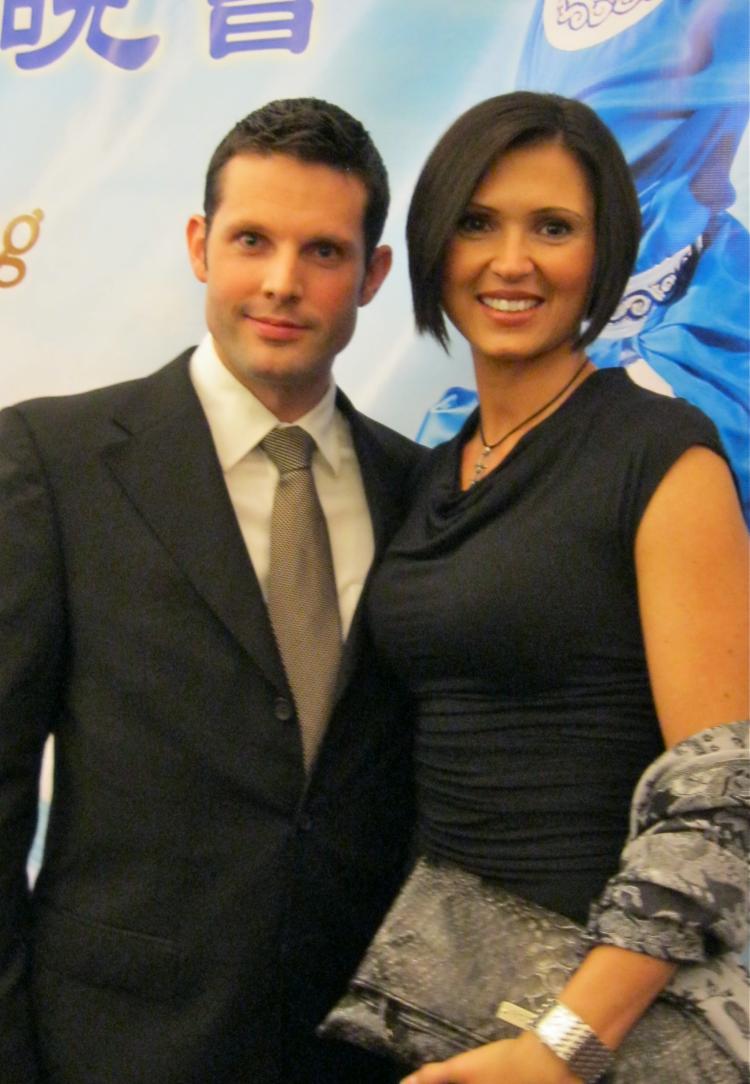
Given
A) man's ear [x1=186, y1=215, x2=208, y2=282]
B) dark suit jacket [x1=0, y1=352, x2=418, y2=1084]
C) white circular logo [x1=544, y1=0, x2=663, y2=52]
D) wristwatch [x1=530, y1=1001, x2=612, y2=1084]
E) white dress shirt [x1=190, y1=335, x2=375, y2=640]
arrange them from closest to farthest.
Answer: wristwatch [x1=530, y1=1001, x2=612, y2=1084] → dark suit jacket [x1=0, y1=352, x2=418, y2=1084] → white dress shirt [x1=190, y1=335, x2=375, y2=640] → man's ear [x1=186, y1=215, x2=208, y2=282] → white circular logo [x1=544, y1=0, x2=663, y2=52]

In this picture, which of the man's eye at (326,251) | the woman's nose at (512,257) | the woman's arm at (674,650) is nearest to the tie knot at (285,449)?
the man's eye at (326,251)

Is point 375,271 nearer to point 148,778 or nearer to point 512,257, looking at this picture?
point 512,257

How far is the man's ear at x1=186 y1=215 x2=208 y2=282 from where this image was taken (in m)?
1.59

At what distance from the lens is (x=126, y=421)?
144 centimetres

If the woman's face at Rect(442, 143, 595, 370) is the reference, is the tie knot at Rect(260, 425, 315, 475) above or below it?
below

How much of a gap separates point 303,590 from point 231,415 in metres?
0.24

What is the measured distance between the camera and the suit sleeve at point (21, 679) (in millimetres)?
1329

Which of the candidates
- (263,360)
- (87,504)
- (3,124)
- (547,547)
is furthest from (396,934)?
(3,124)

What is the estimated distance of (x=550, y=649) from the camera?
1267 mm

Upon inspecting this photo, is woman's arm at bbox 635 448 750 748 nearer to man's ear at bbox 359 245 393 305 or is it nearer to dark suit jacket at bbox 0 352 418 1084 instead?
dark suit jacket at bbox 0 352 418 1084

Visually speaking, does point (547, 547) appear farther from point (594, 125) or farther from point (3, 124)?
point (3, 124)

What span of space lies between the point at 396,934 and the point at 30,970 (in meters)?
0.47

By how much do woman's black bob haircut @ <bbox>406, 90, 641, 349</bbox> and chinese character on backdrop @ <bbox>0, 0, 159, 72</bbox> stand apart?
0.93 meters

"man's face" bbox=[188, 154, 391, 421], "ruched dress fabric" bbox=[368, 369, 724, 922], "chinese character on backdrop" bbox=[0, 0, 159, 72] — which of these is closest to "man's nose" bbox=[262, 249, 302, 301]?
"man's face" bbox=[188, 154, 391, 421]
